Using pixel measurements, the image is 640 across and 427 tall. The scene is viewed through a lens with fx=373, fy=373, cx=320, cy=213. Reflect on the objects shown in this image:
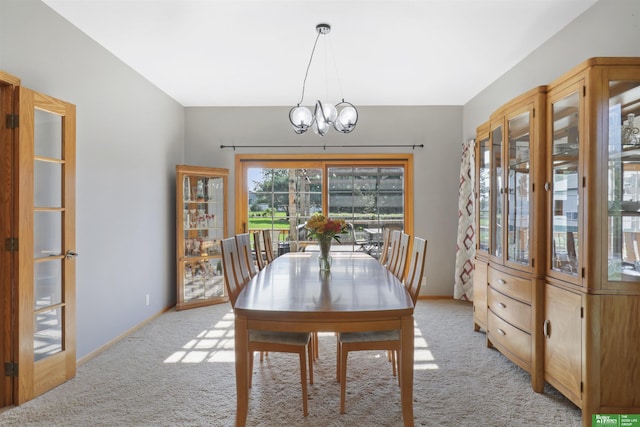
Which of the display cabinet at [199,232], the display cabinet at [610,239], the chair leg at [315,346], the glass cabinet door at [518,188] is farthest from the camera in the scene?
the display cabinet at [199,232]

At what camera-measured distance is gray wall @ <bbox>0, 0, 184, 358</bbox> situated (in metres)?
2.58

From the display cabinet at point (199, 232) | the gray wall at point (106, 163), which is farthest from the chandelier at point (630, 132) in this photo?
the display cabinet at point (199, 232)

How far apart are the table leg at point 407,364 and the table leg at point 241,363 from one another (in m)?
0.80

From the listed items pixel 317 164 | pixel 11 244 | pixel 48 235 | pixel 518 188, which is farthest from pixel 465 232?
pixel 11 244

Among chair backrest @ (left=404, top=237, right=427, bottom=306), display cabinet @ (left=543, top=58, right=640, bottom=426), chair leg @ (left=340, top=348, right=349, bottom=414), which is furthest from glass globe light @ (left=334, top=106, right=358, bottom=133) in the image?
chair leg @ (left=340, top=348, right=349, bottom=414)

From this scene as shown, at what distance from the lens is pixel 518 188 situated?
286cm

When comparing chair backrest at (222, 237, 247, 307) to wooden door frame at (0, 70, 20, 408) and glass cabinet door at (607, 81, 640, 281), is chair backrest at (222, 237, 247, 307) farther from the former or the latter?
glass cabinet door at (607, 81, 640, 281)

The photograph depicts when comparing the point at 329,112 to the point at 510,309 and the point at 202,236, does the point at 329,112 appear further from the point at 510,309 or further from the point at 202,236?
the point at 202,236

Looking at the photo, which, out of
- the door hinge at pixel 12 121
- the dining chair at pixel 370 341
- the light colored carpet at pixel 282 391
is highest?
the door hinge at pixel 12 121

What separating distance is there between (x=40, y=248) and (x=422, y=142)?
4340 millimetres

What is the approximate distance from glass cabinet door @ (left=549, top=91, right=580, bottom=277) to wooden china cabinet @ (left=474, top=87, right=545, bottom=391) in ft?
0.31

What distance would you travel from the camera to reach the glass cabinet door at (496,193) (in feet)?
10.3

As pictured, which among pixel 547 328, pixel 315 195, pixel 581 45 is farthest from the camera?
pixel 315 195

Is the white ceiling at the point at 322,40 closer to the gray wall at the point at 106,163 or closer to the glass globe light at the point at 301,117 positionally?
the gray wall at the point at 106,163
